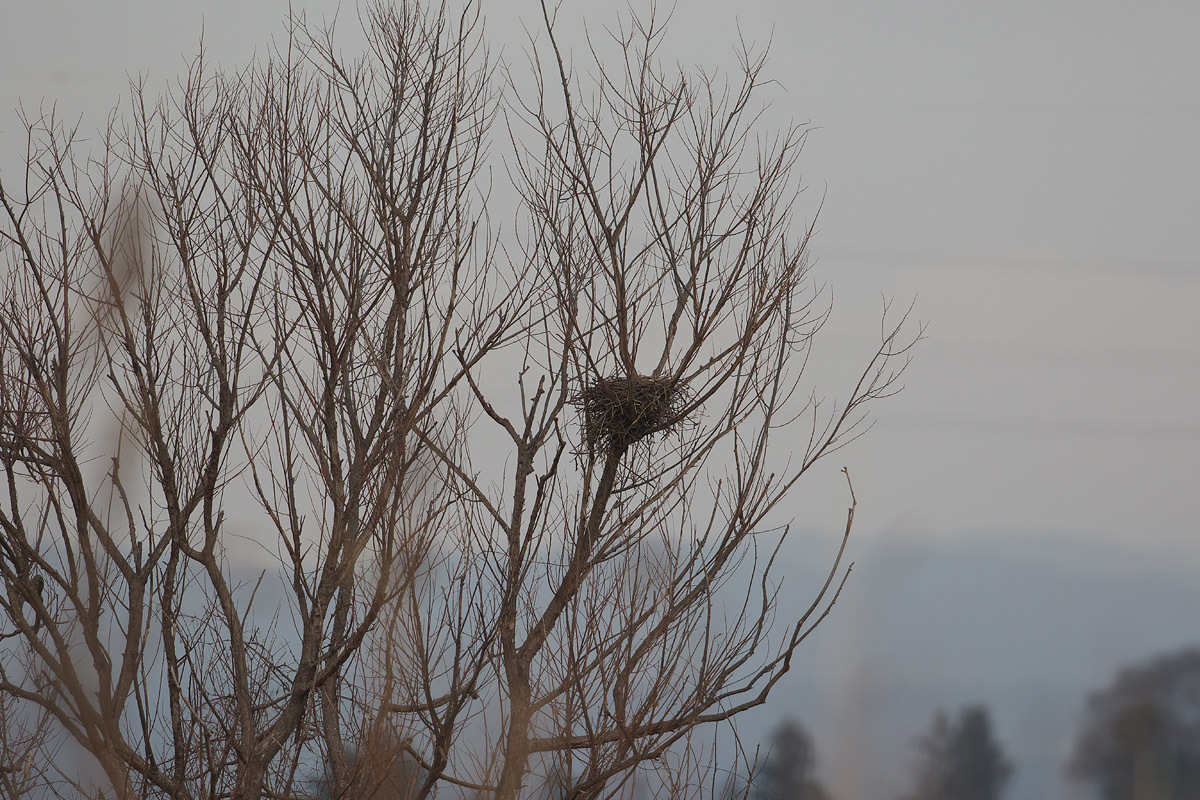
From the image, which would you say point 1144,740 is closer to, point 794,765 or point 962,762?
point 962,762

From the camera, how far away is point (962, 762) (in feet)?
24.3

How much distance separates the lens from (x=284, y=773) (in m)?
3.62

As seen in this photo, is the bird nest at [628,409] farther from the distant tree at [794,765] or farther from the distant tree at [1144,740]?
the distant tree at [1144,740]

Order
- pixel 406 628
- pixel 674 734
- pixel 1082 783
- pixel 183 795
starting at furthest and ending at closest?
pixel 1082 783, pixel 183 795, pixel 674 734, pixel 406 628

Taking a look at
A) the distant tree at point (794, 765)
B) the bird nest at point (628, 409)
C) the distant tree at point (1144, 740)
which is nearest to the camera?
the bird nest at point (628, 409)

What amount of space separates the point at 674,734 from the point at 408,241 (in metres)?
1.94

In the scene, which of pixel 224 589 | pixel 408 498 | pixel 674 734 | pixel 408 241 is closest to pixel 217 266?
pixel 408 241

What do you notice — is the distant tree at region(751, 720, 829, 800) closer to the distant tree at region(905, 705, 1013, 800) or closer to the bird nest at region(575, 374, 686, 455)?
the distant tree at region(905, 705, 1013, 800)

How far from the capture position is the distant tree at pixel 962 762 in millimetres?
7070

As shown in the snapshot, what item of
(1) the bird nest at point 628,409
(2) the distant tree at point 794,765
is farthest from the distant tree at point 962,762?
(1) the bird nest at point 628,409

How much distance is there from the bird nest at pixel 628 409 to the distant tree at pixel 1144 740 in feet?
19.7

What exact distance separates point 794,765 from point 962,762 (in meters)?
1.32

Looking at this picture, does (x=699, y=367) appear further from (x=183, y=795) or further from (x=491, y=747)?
(x=183, y=795)

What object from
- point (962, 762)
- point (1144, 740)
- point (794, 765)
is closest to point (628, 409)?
point (794, 765)
